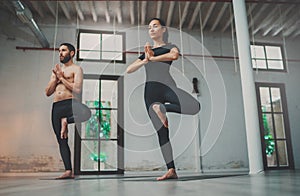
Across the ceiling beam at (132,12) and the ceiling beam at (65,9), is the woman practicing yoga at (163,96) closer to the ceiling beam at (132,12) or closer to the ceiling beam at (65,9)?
the ceiling beam at (132,12)

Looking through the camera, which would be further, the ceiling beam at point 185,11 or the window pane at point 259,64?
the window pane at point 259,64

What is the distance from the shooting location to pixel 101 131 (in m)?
5.41

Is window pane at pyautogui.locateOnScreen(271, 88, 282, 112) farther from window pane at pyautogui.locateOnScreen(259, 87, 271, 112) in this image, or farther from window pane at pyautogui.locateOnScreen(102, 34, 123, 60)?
window pane at pyautogui.locateOnScreen(102, 34, 123, 60)

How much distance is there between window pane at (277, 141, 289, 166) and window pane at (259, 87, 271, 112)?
801mm

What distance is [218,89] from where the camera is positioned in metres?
6.17

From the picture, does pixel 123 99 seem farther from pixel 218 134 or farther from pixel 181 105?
pixel 181 105

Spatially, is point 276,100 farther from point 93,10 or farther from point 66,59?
point 66,59

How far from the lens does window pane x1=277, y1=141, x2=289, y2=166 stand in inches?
236

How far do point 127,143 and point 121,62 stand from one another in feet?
5.76

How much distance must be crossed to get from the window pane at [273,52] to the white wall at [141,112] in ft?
1.52

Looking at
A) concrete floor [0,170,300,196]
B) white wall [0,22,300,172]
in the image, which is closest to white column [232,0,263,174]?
concrete floor [0,170,300,196]

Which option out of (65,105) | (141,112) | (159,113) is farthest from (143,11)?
(159,113)

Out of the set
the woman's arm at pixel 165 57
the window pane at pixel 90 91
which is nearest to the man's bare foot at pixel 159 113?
the woman's arm at pixel 165 57

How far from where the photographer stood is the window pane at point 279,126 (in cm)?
616
